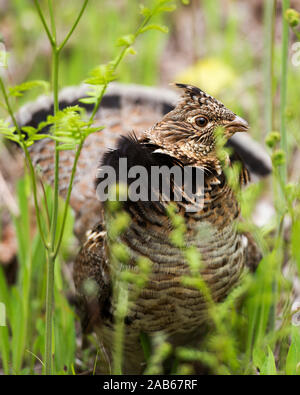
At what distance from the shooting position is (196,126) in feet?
7.48

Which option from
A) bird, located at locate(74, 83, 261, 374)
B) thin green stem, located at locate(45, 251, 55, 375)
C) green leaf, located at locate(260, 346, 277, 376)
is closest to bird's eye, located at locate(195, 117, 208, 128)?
bird, located at locate(74, 83, 261, 374)

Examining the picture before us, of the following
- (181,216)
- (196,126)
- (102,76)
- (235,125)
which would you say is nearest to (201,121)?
(196,126)

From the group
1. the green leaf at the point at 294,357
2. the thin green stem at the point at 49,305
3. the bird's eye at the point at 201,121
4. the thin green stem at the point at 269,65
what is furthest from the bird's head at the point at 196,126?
the green leaf at the point at 294,357

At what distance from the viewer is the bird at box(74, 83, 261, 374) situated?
2.28m

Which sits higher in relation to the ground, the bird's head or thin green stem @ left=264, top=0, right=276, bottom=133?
thin green stem @ left=264, top=0, right=276, bottom=133

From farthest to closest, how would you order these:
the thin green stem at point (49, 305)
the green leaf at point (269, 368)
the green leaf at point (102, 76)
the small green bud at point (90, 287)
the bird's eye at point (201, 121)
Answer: the small green bud at point (90, 287), the bird's eye at point (201, 121), the green leaf at point (269, 368), the thin green stem at point (49, 305), the green leaf at point (102, 76)

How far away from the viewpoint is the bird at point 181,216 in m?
2.28

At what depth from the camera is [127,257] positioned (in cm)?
233

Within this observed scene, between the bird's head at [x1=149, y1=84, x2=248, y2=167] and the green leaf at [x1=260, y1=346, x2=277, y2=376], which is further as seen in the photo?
the bird's head at [x1=149, y1=84, x2=248, y2=167]

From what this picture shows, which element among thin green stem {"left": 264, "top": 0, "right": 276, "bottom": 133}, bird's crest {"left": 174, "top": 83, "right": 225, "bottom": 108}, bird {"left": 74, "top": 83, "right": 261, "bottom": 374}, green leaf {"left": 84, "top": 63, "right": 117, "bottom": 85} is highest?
thin green stem {"left": 264, "top": 0, "right": 276, "bottom": 133}

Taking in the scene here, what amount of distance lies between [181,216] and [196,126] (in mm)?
372

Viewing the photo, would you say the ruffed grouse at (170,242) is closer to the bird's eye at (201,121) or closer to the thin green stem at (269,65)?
the bird's eye at (201,121)

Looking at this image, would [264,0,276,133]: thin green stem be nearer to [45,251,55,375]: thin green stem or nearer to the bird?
the bird
